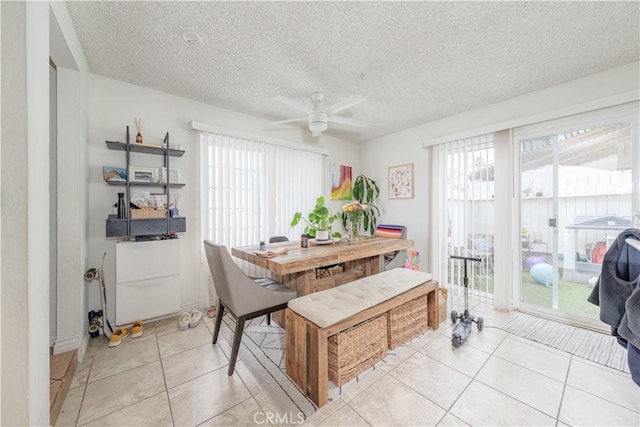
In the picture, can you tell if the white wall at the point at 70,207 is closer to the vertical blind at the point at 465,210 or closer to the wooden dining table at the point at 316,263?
the wooden dining table at the point at 316,263

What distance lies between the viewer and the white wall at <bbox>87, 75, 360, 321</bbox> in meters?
2.34

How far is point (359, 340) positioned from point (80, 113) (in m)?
2.87

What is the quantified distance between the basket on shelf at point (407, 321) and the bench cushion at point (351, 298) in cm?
17

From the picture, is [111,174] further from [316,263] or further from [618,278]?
[618,278]

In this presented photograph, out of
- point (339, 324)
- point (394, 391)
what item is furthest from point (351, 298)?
point (394, 391)

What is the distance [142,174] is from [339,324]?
8.16 ft

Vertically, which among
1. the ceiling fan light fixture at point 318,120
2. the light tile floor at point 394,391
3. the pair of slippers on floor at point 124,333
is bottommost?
the light tile floor at point 394,391

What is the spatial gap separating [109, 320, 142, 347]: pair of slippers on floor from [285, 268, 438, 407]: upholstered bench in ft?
5.33

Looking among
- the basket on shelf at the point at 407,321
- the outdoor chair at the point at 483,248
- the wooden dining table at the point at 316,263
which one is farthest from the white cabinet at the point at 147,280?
the outdoor chair at the point at 483,248

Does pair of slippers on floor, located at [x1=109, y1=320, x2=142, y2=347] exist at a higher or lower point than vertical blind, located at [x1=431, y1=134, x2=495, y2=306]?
lower

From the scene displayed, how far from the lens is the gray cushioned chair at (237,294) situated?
170cm

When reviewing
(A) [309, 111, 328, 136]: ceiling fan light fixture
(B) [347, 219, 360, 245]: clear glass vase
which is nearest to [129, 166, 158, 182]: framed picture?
(A) [309, 111, 328, 136]: ceiling fan light fixture

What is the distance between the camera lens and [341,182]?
14.6 ft

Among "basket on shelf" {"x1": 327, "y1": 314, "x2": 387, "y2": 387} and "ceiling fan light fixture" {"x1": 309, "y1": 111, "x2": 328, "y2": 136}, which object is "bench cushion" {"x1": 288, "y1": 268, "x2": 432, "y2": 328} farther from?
"ceiling fan light fixture" {"x1": 309, "y1": 111, "x2": 328, "y2": 136}
